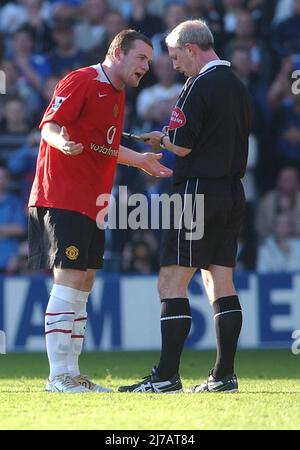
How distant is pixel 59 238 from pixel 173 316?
0.84 m

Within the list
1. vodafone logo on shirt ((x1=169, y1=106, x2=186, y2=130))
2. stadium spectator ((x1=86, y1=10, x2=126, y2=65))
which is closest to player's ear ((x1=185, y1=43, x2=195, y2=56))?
vodafone logo on shirt ((x1=169, y1=106, x2=186, y2=130))

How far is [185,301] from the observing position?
22.3 feet

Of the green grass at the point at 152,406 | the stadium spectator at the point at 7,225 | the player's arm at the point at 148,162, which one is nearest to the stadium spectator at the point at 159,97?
the stadium spectator at the point at 7,225

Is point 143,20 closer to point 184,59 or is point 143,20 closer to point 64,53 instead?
point 64,53

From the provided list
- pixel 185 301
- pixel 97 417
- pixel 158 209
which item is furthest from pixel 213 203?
pixel 158 209

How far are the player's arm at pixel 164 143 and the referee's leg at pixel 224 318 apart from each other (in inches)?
29.4

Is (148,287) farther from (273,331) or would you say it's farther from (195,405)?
(195,405)

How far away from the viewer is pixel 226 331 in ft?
22.5

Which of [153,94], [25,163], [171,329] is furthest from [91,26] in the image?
[171,329]

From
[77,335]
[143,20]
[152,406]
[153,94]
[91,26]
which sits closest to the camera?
[152,406]

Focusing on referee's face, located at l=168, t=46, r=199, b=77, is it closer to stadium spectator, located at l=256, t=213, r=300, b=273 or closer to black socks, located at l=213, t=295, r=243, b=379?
black socks, located at l=213, t=295, r=243, b=379

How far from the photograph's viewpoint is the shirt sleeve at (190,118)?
666 cm
